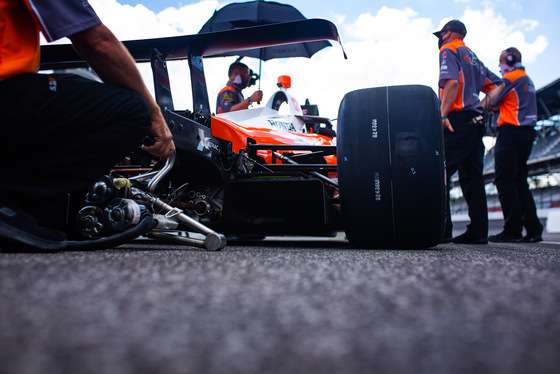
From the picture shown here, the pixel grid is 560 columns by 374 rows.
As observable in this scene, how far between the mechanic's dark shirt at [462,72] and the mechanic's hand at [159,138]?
2.32 metres

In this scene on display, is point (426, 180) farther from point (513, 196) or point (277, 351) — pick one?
point (513, 196)

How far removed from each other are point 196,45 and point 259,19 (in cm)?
310

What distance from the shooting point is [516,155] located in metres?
3.75

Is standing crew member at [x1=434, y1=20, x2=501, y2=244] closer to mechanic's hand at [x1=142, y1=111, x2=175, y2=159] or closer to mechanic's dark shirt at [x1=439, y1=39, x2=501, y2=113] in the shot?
mechanic's dark shirt at [x1=439, y1=39, x2=501, y2=113]

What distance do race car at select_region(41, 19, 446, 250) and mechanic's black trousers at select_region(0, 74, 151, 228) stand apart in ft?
0.56

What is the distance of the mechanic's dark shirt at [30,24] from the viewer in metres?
1.20

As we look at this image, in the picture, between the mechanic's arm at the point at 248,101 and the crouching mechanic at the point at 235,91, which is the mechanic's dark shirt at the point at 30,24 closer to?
the mechanic's arm at the point at 248,101

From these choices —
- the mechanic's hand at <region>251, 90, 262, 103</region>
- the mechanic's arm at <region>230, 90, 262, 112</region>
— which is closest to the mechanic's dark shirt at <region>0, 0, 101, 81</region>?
the mechanic's arm at <region>230, 90, 262, 112</region>

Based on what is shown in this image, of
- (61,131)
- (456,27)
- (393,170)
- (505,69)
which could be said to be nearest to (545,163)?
(505,69)

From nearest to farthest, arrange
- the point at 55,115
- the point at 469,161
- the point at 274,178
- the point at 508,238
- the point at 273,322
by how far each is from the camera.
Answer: the point at 273,322, the point at 55,115, the point at 274,178, the point at 469,161, the point at 508,238

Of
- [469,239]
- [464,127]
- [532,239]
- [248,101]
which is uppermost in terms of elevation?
[248,101]

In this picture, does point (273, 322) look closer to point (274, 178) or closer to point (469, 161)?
point (274, 178)

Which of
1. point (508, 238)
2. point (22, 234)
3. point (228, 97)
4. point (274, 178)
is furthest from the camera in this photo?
point (228, 97)

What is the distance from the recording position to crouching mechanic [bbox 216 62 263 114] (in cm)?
384
